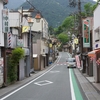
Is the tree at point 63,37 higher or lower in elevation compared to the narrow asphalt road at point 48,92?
higher

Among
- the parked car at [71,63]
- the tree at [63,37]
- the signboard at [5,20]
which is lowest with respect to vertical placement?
the parked car at [71,63]

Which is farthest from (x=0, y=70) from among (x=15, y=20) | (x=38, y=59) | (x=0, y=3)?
(x=38, y=59)

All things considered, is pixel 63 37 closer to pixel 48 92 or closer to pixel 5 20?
pixel 5 20

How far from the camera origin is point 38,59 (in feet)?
165

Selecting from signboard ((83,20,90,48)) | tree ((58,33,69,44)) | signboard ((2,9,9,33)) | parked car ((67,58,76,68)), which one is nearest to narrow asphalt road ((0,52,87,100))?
signboard ((2,9,9,33))

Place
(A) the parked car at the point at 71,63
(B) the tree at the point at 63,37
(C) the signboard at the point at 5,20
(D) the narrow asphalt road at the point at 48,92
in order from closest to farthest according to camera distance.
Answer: (D) the narrow asphalt road at the point at 48,92 < (C) the signboard at the point at 5,20 < (A) the parked car at the point at 71,63 < (B) the tree at the point at 63,37

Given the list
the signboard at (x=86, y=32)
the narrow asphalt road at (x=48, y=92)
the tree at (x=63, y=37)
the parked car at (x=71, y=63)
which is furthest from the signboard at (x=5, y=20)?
the tree at (x=63, y=37)

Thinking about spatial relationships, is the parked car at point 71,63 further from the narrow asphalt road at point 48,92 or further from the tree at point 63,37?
the tree at point 63,37

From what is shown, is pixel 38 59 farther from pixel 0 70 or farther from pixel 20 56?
pixel 0 70

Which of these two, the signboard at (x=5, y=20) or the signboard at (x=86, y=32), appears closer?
the signboard at (x=5, y=20)

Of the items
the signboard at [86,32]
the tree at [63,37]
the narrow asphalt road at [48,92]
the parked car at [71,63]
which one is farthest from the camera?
the tree at [63,37]

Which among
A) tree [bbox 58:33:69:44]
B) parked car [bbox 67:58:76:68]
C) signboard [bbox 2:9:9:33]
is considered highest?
tree [bbox 58:33:69:44]

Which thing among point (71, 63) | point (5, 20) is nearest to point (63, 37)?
point (71, 63)

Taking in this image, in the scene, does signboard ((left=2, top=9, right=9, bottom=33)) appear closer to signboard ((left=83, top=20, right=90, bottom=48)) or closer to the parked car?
signboard ((left=83, top=20, right=90, bottom=48))
